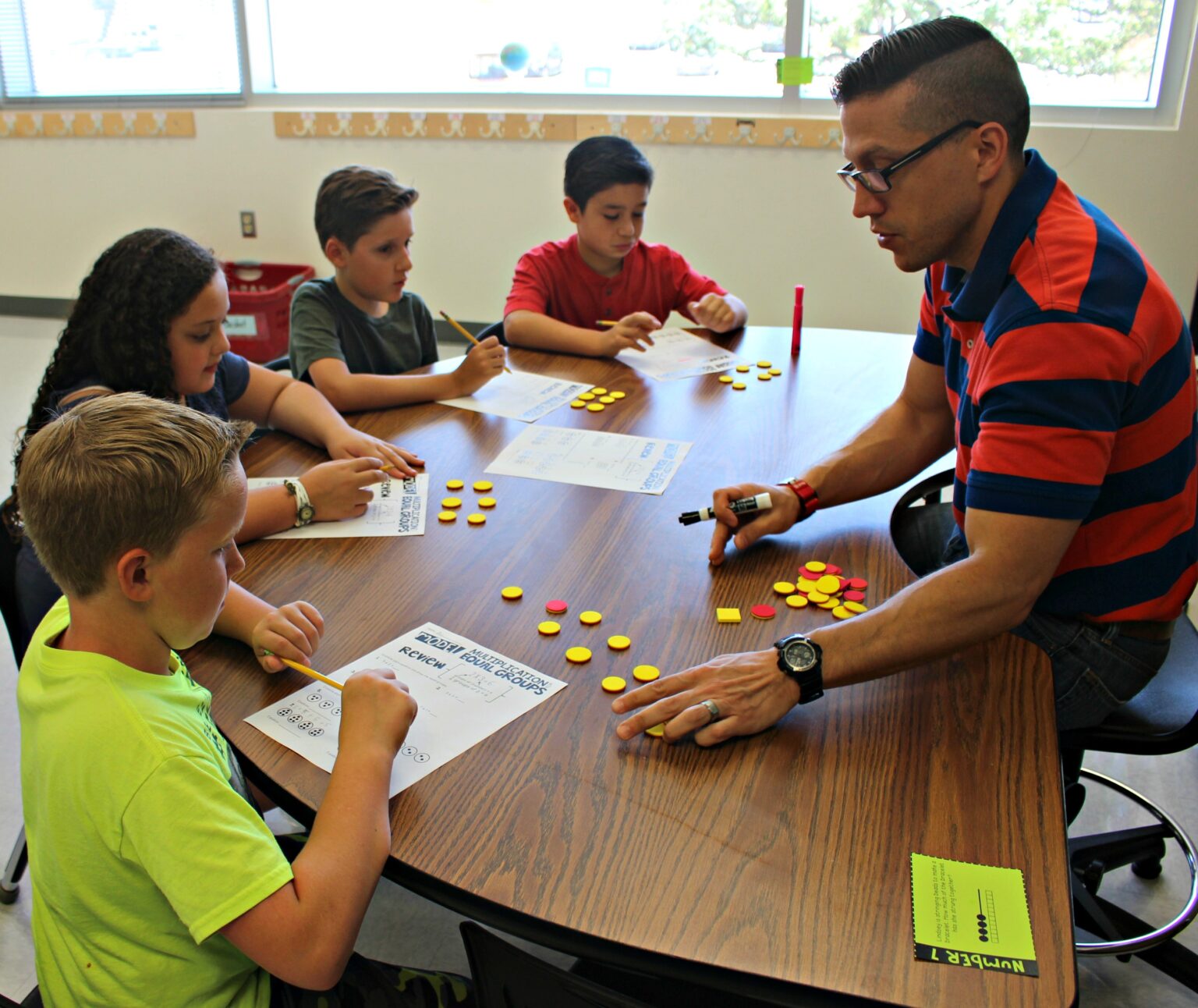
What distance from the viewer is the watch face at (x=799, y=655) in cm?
107

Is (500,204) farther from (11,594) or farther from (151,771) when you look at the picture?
(151,771)

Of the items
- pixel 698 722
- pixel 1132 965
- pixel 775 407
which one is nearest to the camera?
pixel 698 722

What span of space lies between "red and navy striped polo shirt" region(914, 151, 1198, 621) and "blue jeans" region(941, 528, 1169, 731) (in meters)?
0.02

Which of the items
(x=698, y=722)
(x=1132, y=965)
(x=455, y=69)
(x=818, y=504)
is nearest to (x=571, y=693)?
(x=698, y=722)

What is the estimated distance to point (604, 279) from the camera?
270 centimetres

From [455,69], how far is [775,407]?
3.37m

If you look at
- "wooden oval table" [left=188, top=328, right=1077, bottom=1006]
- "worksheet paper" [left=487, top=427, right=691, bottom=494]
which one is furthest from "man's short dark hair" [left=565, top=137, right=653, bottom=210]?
"wooden oval table" [left=188, top=328, right=1077, bottom=1006]

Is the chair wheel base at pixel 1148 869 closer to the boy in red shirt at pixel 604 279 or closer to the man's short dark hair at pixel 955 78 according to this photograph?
the man's short dark hair at pixel 955 78

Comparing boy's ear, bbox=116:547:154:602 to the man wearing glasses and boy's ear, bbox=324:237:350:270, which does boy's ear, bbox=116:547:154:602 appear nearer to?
the man wearing glasses

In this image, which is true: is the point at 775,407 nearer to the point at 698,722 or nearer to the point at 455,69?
the point at 698,722

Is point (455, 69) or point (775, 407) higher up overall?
point (455, 69)

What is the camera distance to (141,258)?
1590 millimetres

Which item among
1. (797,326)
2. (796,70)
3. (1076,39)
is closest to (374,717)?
(797,326)

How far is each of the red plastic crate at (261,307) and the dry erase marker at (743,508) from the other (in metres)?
3.46
